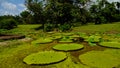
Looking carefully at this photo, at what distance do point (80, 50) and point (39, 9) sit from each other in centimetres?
2202

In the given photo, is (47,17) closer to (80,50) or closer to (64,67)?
(80,50)

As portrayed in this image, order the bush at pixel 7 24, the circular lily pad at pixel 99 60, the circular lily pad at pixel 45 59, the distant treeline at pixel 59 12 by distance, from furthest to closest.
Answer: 1. the bush at pixel 7 24
2. the distant treeline at pixel 59 12
3. the circular lily pad at pixel 45 59
4. the circular lily pad at pixel 99 60

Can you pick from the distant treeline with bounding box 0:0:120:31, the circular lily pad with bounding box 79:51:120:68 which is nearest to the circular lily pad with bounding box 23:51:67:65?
the circular lily pad with bounding box 79:51:120:68

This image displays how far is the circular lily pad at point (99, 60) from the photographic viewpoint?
6713 millimetres

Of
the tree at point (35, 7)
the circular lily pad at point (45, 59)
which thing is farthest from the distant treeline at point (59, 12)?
the circular lily pad at point (45, 59)

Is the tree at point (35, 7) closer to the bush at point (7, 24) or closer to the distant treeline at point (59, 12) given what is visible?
the distant treeline at point (59, 12)

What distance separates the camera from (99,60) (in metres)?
7.34

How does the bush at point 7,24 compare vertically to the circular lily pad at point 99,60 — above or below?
above

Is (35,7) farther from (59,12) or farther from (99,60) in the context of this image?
(99,60)

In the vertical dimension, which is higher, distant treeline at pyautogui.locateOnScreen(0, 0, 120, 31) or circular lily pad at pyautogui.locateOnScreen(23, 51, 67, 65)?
distant treeline at pyautogui.locateOnScreen(0, 0, 120, 31)

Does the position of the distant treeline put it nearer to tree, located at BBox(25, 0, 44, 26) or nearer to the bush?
tree, located at BBox(25, 0, 44, 26)

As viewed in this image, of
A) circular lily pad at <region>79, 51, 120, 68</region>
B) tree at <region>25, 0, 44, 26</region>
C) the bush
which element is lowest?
circular lily pad at <region>79, 51, 120, 68</region>

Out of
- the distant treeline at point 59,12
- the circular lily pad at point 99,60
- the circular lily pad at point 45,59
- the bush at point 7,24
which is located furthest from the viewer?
the bush at point 7,24

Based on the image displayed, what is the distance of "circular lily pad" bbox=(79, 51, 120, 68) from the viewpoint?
6713mm
